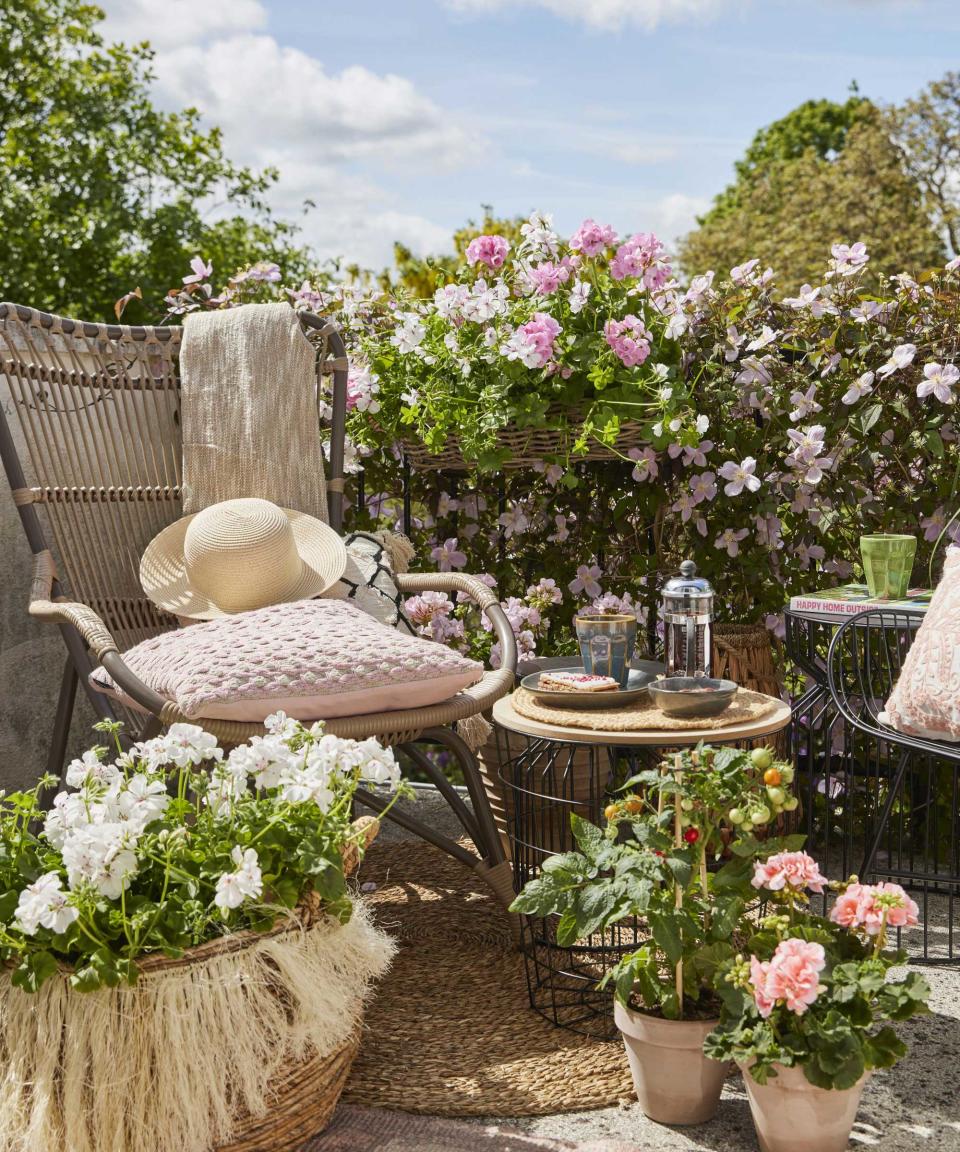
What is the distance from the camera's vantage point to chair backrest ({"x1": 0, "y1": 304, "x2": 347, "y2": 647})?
2783 mm

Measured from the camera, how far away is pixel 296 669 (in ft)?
6.90

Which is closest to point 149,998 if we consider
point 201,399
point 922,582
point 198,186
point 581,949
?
point 581,949

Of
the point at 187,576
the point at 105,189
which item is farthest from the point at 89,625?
the point at 105,189

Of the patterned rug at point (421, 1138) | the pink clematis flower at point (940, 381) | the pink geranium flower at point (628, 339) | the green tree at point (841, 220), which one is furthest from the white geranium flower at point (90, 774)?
the green tree at point (841, 220)

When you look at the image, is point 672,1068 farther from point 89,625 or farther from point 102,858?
point 89,625

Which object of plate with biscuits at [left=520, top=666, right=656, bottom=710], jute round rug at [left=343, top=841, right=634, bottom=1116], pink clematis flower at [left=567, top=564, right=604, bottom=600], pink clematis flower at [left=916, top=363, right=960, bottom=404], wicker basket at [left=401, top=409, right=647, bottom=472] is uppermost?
pink clematis flower at [left=916, top=363, right=960, bottom=404]

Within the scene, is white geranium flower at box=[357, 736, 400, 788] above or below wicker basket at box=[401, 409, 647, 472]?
below

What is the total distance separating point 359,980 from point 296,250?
34.6 feet

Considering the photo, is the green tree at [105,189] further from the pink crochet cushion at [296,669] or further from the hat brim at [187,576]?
the pink crochet cushion at [296,669]

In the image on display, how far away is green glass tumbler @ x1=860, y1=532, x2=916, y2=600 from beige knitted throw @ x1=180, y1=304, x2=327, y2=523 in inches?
51.1

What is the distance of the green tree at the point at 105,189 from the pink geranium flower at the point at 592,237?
8856 mm

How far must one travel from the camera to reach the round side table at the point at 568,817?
6.23 feet

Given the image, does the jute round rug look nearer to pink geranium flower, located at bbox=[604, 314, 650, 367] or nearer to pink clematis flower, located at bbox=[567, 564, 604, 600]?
pink clematis flower, located at bbox=[567, 564, 604, 600]

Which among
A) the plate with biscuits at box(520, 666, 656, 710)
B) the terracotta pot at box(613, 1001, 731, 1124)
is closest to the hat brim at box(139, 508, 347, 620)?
the plate with biscuits at box(520, 666, 656, 710)
